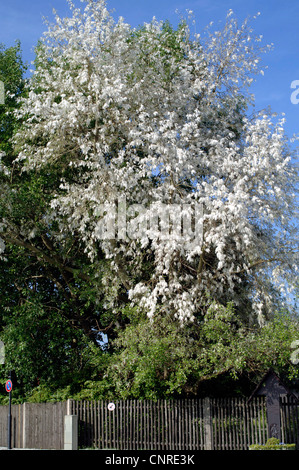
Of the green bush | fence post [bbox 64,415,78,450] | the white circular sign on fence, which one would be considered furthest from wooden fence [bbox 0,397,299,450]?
the green bush

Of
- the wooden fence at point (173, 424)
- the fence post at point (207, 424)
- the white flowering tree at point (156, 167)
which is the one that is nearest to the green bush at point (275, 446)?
the wooden fence at point (173, 424)

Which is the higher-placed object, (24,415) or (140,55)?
(140,55)

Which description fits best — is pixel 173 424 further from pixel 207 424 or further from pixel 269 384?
pixel 269 384

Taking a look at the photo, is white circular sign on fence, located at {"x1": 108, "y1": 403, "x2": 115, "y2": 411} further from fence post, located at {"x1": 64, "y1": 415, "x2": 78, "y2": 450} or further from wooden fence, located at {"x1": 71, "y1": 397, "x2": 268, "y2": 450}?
fence post, located at {"x1": 64, "y1": 415, "x2": 78, "y2": 450}

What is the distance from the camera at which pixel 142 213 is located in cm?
1919

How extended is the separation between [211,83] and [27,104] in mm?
7609

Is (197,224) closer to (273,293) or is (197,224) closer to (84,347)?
(273,293)

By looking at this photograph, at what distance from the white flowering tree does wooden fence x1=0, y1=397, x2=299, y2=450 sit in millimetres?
2958

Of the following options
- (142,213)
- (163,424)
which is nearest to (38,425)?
(163,424)

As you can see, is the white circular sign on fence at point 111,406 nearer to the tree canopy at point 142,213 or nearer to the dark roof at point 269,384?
the tree canopy at point 142,213

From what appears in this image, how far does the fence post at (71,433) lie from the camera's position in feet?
57.0
